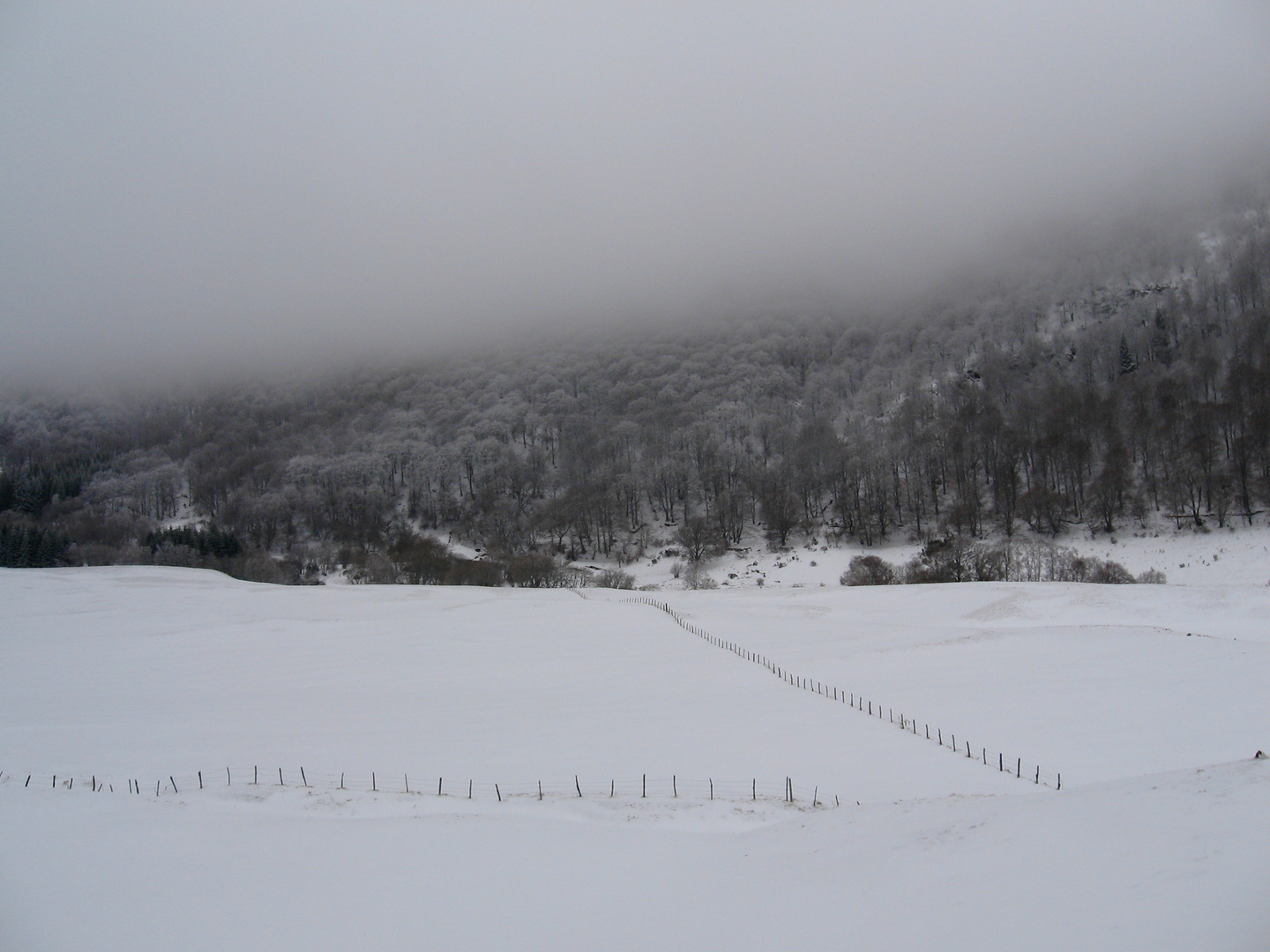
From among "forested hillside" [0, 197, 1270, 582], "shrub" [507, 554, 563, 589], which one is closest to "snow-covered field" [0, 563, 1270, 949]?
"shrub" [507, 554, 563, 589]

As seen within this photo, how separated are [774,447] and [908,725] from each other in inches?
4145

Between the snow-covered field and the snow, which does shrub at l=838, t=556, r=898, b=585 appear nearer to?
the snow

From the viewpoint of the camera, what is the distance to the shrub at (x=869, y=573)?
209ft

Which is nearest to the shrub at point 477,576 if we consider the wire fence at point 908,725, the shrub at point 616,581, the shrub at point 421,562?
the shrub at point 421,562

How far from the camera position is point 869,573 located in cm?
6581

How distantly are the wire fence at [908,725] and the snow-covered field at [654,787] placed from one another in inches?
11.9

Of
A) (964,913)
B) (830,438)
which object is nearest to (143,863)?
(964,913)

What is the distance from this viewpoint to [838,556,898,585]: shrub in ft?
209

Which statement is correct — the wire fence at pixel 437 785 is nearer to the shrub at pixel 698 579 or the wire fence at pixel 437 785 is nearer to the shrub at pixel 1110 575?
the shrub at pixel 1110 575

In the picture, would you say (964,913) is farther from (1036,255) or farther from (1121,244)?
(1036,255)

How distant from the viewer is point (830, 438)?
113m

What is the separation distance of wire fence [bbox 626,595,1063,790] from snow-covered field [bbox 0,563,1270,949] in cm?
30

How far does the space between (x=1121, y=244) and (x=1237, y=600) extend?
5710 inches

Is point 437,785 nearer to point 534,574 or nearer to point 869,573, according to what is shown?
point 869,573
